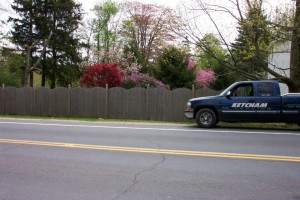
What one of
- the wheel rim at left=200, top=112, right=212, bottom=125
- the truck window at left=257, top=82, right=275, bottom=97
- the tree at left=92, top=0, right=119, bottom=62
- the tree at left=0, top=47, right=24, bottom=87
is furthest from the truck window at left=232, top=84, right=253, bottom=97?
the tree at left=92, top=0, right=119, bottom=62

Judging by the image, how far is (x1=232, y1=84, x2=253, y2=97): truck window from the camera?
1493 cm

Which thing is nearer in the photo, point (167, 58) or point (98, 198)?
point (98, 198)

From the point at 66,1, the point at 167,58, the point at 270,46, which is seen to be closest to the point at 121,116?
the point at 270,46

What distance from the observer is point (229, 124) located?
16594mm

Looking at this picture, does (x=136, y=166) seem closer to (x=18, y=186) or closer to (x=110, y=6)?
(x=18, y=186)

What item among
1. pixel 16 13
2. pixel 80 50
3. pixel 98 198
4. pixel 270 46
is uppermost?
pixel 16 13

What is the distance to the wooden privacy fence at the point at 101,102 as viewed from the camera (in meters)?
19.8

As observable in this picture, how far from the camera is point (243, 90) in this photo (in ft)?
50.2

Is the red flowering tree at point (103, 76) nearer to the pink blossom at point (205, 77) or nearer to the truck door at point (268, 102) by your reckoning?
the truck door at point (268, 102)

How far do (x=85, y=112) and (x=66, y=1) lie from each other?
2244cm

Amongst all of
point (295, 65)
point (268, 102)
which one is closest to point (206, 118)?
point (268, 102)

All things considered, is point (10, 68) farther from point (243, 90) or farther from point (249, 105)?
point (249, 105)

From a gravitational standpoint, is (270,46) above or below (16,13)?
below

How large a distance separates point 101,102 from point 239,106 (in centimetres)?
952
